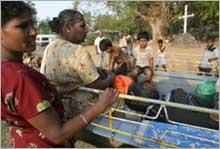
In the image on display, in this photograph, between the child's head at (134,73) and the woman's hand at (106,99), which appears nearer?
the woman's hand at (106,99)

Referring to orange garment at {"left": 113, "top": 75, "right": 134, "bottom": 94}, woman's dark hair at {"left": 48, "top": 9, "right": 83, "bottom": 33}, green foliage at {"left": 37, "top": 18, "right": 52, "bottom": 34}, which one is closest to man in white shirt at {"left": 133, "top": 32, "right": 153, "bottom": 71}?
green foliage at {"left": 37, "top": 18, "right": 52, "bottom": 34}

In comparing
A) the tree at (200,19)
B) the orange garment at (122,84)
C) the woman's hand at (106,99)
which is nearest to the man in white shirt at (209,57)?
the orange garment at (122,84)

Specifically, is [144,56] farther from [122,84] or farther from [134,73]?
[122,84]

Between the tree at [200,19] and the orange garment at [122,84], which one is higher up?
the tree at [200,19]

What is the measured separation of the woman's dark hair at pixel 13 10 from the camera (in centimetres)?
118

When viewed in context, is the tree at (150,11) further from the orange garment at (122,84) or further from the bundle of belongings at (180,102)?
the orange garment at (122,84)

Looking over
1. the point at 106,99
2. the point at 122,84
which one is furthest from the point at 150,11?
the point at 106,99

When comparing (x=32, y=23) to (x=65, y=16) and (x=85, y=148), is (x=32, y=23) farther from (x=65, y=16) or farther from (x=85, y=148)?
(x=85, y=148)

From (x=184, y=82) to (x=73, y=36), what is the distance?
1642 millimetres

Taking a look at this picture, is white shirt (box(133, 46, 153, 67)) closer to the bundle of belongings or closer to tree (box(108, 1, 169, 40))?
the bundle of belongings

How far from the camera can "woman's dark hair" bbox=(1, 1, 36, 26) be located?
1.18m

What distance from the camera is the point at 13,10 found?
1.19 metres

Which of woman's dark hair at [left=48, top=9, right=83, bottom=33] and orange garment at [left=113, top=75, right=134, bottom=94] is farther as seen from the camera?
orange garment at [left=113, top=75, right=134, bottom=94]

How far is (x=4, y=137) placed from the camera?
128 inches
